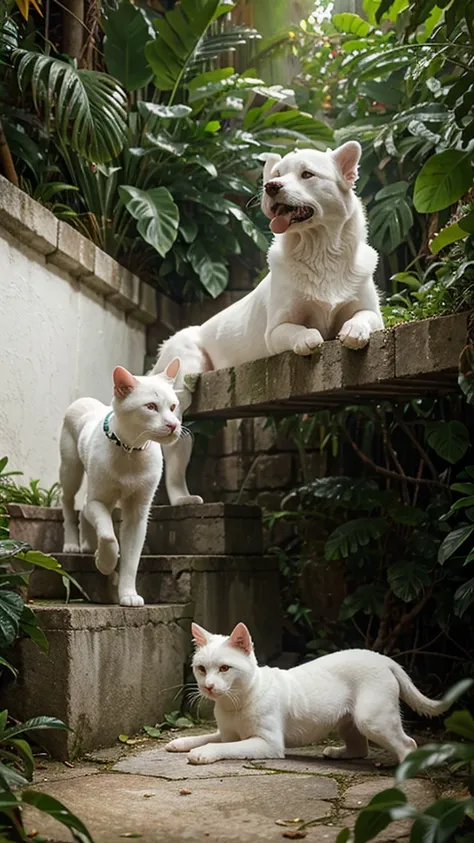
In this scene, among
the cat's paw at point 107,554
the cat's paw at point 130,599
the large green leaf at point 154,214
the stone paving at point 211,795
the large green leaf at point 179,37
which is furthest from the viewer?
the large green leaf at point 179,37

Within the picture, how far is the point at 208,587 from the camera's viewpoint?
197 inches

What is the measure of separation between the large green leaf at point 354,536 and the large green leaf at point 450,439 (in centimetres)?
64

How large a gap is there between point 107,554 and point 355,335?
1551 millimetres

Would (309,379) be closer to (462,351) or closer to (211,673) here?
(462,351)

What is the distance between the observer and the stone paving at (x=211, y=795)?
2.76 m

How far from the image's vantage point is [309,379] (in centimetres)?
448

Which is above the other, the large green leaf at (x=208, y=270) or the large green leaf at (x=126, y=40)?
the large green leaf at (x=126, y=40)

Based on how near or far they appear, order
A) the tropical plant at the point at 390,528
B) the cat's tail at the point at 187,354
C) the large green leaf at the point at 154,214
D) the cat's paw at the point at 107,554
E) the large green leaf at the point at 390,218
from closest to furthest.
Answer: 1. the cat's paw at the point at 107,554
2. the tropical plant at the point at 390,528
3. the cat's tail at the point at 187,354
4. the large green leaf at the point at 390,218
5. the large green leaf at the point at 154,214

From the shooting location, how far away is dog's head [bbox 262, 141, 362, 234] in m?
4.43

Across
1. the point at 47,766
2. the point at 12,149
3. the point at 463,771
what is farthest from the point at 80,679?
the point at 12,149

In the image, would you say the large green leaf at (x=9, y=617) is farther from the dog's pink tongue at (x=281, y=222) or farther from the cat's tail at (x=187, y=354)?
the dog's pink tongue at (x=281, y=222)

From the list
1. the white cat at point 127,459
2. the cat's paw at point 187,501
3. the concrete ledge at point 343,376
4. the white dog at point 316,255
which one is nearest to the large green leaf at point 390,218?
the white dog at point 316,255

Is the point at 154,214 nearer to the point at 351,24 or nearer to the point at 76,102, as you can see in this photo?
the point at 76,102

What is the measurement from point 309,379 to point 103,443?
3.48ft
